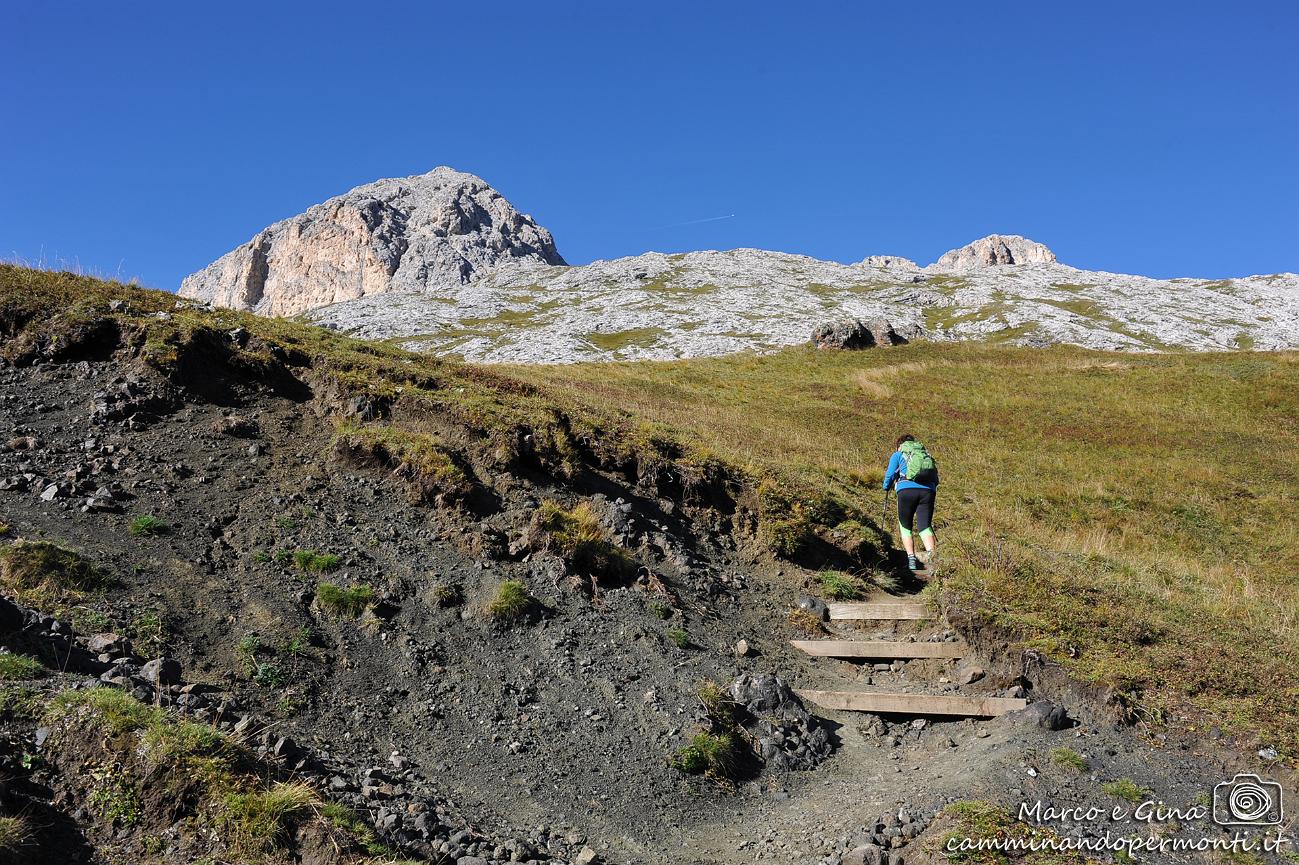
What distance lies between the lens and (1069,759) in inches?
330

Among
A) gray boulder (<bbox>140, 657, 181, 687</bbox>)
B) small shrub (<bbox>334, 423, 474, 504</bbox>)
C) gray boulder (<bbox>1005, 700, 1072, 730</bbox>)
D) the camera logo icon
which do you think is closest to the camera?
the camera logo icon

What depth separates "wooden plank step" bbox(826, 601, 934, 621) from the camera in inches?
508

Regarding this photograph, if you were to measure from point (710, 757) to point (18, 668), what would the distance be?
710 centimetres

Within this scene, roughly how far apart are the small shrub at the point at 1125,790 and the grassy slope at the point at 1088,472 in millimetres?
1784

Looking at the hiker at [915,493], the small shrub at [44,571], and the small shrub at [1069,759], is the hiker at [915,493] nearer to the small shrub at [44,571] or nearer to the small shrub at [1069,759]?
the small shrub at [1069,759]

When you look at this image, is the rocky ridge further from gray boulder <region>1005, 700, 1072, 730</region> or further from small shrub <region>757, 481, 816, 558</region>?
gray boulder <region>1005, 700, 1072, 730</region>

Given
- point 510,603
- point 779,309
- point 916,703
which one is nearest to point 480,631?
point 510,603

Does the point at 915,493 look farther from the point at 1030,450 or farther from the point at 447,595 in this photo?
the point at 1030,450

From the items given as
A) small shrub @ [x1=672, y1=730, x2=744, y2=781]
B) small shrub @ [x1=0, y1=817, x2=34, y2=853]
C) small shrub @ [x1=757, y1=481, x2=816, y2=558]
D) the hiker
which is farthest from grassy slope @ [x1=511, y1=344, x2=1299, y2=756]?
small shrub @ [x1=0, y1=817, x2=34, y2=853]

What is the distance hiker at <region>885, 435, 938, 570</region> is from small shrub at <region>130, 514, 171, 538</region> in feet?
41.9

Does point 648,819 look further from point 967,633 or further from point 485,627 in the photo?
point 967,633

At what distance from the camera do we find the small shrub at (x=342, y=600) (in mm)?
10070

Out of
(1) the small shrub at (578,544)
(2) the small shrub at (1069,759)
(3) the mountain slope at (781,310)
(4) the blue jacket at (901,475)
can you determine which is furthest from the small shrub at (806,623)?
(3) the mountain slope at (781,310)

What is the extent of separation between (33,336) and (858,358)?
4514 cm
